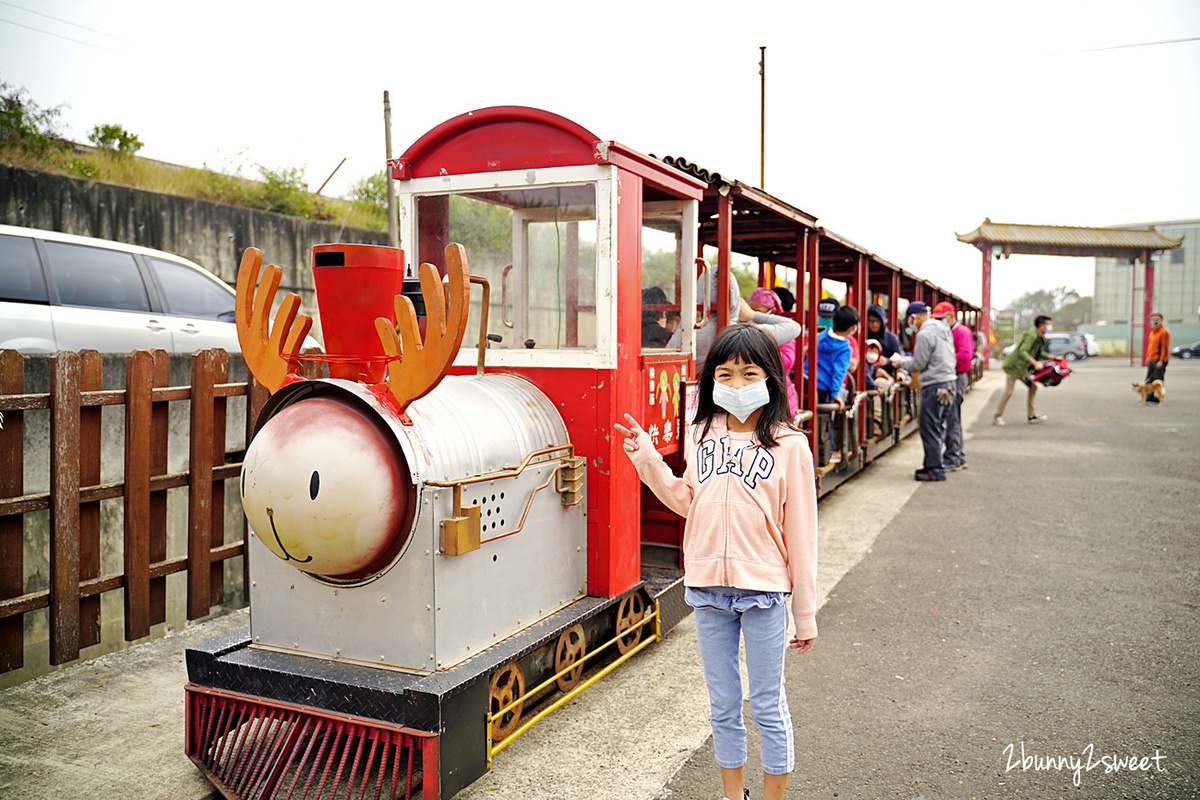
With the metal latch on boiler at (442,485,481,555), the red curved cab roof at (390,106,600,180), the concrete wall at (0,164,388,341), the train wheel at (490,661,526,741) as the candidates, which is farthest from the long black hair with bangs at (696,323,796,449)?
the concrete wall at (0,164,388,341)

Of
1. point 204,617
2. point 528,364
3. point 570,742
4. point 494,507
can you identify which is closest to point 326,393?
point 494,507

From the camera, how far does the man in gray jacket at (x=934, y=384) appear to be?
9.49m

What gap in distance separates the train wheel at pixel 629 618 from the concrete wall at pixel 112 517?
256 cm

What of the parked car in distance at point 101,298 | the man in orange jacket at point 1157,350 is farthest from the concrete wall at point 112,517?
the man in orange jacket at point 1157,350

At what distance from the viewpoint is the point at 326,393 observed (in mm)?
3049

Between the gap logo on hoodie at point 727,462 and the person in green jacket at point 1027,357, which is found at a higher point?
the person in green jacket at point 1027,357

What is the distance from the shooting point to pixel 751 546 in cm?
264

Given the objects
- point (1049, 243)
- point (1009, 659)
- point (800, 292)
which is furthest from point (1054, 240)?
point (1009, 659)

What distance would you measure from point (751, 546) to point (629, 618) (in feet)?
6.03

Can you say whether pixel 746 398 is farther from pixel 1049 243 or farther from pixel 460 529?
pixel 1049 243

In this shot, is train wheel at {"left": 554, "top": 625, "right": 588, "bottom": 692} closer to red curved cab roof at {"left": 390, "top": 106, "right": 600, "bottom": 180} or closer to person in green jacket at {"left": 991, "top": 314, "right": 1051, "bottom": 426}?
red curved cab roof at {"left": 390, "top": 106, "right": 600, "bottom": 180}

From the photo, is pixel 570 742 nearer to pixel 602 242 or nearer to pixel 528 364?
pixel 528 364

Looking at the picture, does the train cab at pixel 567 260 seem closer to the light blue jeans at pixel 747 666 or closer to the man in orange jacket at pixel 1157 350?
the light blue jeans at pixel 747 666
